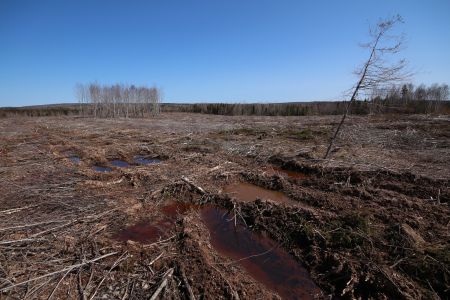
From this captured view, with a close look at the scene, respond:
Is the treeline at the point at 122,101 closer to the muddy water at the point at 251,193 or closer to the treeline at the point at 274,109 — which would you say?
the treeline at the point at 274,109

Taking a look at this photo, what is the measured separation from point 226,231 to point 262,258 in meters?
1.15

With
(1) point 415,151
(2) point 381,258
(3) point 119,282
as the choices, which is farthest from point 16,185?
(1) point 415,151

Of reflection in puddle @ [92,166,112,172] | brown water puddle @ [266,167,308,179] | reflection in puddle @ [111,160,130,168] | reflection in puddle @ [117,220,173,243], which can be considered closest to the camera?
reflection in puddle @ [117,220,173,243]

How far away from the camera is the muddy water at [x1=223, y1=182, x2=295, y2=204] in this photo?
7.07 metres

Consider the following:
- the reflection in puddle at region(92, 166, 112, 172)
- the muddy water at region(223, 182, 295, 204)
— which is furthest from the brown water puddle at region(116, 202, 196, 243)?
the reflection in puddle at region(92, 166, 112, 172)

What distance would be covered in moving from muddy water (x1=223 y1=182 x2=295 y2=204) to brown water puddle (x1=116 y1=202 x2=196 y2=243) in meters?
1.64

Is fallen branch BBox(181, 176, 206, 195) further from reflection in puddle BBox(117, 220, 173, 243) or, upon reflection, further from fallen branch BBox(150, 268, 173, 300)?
fallen branch BBox(150, 268, 173, 300)

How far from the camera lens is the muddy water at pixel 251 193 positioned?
23.2 ft

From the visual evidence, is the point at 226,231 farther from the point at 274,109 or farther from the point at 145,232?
the point at 274,109

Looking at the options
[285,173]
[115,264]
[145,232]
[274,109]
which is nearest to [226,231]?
[145,232]

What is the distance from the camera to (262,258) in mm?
4668

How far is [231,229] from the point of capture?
568 centimetres

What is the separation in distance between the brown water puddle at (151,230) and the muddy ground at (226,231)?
4cm

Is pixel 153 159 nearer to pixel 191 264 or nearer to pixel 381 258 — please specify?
pixel 191 264
